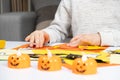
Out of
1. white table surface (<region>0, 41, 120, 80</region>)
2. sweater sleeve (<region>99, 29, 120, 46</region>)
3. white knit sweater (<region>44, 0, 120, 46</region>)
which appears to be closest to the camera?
white table surface (<region>0, 41, 120, 80</region>)

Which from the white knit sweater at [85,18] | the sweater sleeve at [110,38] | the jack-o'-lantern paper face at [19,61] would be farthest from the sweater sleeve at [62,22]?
the jack-o'-lantern paper face at [19,61]

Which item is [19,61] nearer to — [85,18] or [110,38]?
[110,38]

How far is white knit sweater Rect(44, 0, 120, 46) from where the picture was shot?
127cm

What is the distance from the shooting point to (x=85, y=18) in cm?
133

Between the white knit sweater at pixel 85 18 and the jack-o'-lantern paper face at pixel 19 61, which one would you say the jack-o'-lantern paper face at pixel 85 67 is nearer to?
the jack-o'-lantern paper face at pixel 19 61

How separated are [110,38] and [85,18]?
0.87 feet

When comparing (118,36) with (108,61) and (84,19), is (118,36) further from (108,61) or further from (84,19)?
(108,61)

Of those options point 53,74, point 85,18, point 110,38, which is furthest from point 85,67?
point 85,18

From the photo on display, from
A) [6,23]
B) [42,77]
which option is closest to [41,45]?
[42,77]

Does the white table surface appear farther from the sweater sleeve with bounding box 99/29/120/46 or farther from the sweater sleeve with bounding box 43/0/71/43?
the sweater sleeve with bounding box 43/0/71/43

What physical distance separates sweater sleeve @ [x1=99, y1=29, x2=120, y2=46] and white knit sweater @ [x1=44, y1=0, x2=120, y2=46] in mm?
98

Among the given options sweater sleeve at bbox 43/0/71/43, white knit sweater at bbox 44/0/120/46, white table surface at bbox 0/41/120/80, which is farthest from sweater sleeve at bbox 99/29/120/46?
white table surface at bbox 0/41/120/80

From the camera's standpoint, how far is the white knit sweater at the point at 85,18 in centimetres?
127

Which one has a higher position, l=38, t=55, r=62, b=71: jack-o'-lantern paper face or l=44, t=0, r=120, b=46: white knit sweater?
l=44, t=0, r=120, b=46: white knit sweater
